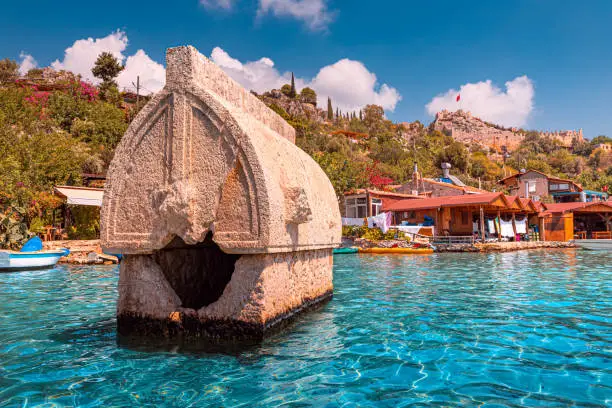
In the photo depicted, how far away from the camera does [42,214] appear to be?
71.8 ft

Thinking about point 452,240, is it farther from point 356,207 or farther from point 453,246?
point 356,207

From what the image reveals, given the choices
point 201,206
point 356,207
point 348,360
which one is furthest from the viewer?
point 356,207

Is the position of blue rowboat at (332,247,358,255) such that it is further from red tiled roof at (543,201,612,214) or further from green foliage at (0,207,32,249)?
red tiled roof at (543,201,612,214)

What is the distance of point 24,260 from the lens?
15.0 meters

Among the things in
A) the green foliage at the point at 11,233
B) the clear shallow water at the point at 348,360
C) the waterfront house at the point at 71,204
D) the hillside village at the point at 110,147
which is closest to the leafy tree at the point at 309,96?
the hillside village at the point at 110,147

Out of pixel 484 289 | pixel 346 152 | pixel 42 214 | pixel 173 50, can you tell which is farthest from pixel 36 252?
pixel 346 152

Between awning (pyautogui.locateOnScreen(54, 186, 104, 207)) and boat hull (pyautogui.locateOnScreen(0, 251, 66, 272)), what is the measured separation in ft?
18.3

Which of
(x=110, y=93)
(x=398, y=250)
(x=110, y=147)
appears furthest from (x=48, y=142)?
(x=110, y=93)

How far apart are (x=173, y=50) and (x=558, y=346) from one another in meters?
5.99

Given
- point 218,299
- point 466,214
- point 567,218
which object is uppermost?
point 466,214

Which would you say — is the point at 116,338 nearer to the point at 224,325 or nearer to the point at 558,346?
the point at 224,325

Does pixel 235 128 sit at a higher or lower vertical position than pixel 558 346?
higher

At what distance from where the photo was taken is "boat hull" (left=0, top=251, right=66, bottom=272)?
14.7 metres

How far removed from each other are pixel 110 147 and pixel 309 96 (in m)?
68.7
